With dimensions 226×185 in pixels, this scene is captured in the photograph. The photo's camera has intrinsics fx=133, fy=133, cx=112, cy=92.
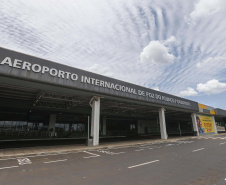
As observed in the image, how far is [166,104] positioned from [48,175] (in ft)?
77.0

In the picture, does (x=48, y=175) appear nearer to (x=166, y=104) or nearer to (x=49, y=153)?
(x=49, y=153)

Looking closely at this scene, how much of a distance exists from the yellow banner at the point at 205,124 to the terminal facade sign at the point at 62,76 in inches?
982

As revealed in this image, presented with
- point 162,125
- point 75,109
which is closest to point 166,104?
point 162,125

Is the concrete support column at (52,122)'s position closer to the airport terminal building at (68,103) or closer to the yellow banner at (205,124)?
the airport terminal building at (68,103)

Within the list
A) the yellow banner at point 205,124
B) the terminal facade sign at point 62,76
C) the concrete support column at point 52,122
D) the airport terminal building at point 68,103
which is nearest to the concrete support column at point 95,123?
the airport terminal building at point 68,103

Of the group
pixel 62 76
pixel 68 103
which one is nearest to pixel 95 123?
pixel 62 76

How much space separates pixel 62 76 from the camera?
525 inches

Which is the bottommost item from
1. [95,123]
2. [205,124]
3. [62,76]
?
[95,123]

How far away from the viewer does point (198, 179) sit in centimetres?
586

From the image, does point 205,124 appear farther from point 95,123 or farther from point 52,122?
point 52,122

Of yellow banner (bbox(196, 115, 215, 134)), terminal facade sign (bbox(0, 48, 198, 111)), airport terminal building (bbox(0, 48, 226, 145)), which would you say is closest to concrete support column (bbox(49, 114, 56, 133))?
airport terminal building (bbox(0, 48, 226, 145))

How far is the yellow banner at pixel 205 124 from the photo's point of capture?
37.3 m

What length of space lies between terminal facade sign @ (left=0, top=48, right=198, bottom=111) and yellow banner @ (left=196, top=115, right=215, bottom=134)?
24.9 m

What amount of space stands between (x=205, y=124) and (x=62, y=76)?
1735 inches
